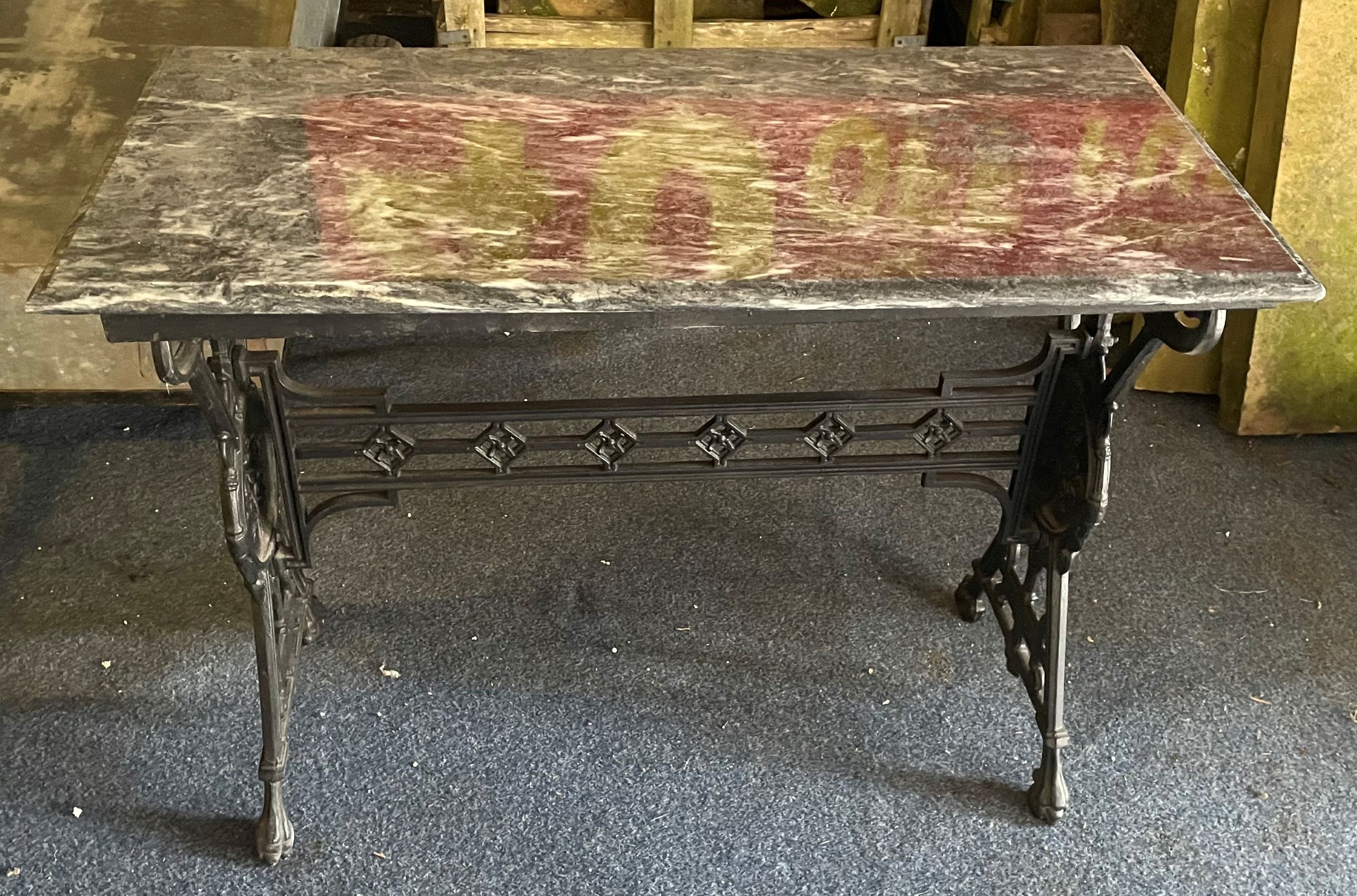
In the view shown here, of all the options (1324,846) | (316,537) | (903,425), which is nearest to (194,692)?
(316,537)

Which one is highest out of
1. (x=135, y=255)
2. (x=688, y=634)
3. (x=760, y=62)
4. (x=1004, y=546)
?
(x=760, y=62)

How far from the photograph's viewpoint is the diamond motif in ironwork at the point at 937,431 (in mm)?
1825

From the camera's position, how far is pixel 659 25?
267 centimetres

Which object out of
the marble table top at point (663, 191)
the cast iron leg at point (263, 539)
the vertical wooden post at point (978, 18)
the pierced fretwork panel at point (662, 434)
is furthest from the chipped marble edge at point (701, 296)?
the vertical wooden post at point (978, 18)

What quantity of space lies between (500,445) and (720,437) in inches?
12.4

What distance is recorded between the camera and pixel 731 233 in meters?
1.39

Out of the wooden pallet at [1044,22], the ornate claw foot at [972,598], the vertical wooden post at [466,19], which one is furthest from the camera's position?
the wooden pallet at [1044,22]

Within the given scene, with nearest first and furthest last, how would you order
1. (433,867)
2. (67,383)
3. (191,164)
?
1. (191,164)
2. (433,867)
3. (67,383)

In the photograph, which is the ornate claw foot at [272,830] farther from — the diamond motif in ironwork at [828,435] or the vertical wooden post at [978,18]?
the vertical wooden post at [978,18]

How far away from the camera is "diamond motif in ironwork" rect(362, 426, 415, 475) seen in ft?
5.76

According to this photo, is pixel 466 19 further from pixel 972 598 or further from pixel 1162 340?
pixel 1162 340

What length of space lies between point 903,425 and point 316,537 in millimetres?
1080

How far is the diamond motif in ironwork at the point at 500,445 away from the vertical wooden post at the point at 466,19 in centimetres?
124

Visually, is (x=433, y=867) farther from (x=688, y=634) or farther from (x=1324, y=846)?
(x=1324, y=846)
